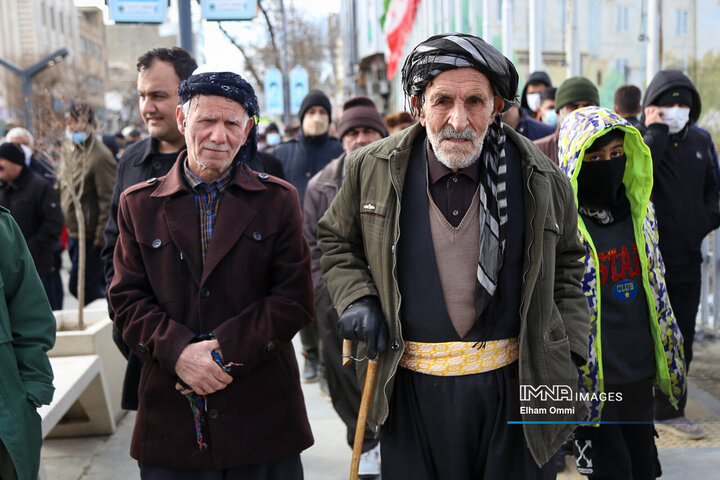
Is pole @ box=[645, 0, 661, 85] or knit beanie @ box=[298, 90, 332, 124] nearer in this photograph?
knit beanie @ box=[298, 90, 332, 124]

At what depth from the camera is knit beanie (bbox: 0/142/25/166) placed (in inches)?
260

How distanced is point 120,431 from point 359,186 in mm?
3332

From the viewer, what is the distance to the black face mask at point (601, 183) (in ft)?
10.4

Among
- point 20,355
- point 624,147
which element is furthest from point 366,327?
point 624,147

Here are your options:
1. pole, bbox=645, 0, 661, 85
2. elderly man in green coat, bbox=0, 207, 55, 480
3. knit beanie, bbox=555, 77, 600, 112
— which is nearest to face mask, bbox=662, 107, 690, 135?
knit beanie, bbox=555, 77, 600, 112

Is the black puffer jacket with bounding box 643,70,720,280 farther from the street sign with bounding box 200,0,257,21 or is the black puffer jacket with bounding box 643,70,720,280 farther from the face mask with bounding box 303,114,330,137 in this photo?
the street sign with bounding box 200,0,257,21

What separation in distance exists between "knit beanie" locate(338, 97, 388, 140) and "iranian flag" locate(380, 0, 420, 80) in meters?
13.9

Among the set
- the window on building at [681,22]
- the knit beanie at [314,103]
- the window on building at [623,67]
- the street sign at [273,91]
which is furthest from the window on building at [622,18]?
the street sign at [273,91]

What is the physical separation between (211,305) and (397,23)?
18.7m

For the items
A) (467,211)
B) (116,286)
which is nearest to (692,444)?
(467,211)

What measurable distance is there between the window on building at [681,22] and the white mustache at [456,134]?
6.47 meters

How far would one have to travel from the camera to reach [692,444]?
4.45m

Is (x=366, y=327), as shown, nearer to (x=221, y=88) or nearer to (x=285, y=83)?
(x=221, y=88)

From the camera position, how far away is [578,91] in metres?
5.12
